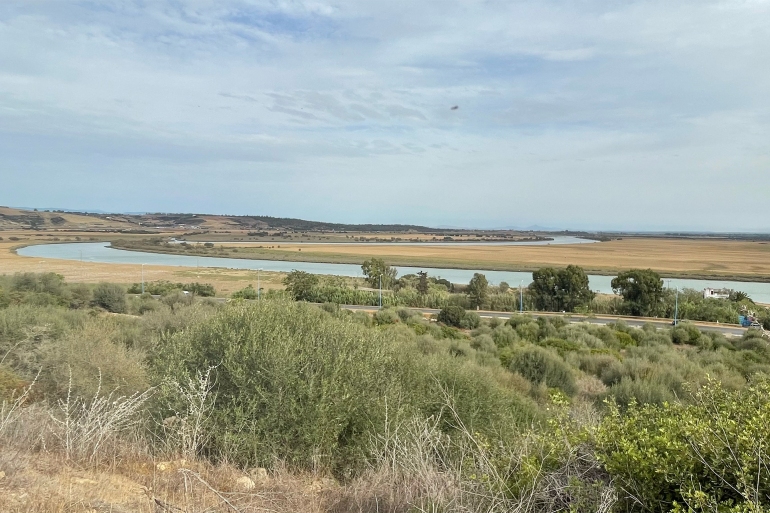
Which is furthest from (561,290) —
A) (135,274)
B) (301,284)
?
(135,274)

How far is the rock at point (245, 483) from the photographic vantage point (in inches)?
195

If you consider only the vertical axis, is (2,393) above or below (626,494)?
below

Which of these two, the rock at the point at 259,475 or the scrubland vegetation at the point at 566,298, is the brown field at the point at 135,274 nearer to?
the scrubland vegetation at the point at 566,298

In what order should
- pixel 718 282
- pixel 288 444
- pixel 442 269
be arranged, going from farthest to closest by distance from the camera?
pixel 442 269
pixel 718 282
pixel 288 444

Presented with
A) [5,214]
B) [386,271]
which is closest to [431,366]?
[386,271]

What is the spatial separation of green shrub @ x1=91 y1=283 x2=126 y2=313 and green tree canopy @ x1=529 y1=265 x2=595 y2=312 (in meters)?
33.6

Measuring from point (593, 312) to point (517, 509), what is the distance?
1744 inches

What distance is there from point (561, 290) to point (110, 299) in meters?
35.7

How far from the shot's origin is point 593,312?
44.2 m

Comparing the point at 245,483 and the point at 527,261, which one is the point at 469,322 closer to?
the point at 245,483

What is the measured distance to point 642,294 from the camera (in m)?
42.9

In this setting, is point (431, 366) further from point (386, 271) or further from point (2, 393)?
point (386, 271)

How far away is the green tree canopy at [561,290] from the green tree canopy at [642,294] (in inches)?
116

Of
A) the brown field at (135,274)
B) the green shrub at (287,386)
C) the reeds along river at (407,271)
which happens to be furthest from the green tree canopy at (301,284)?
the green shrub at (287,386)
